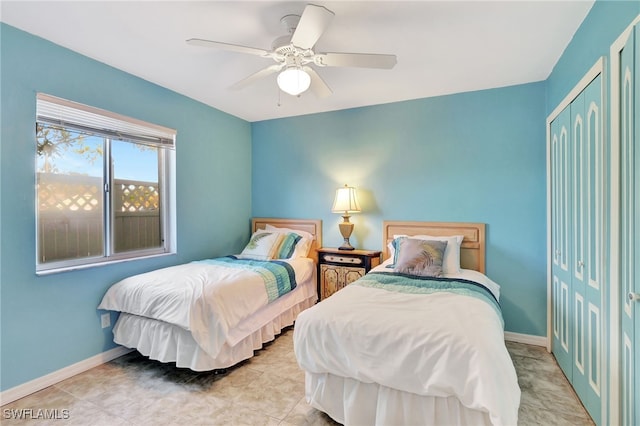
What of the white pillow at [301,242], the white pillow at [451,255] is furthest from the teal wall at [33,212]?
the white pillow at [451,255]

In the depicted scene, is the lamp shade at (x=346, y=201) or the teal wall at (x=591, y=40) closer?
the teal wall at (x=591, y=40)

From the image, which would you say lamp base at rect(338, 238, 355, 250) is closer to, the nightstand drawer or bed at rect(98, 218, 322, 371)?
the nightstand drawer


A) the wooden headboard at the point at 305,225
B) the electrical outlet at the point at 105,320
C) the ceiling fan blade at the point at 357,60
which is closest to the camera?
the ceiling fan blade at the point at 357,60

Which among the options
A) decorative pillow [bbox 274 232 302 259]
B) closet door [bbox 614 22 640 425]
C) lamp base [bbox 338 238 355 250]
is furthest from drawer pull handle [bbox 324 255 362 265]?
closet door [bbox 614 22 640 425]

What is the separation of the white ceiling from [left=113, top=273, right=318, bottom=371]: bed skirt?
2172 millimetres

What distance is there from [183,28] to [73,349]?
2.59 metres

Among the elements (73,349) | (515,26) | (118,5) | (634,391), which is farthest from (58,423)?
(515,26)

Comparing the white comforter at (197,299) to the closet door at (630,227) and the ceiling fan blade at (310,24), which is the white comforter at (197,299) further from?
the closet door at (630,227)

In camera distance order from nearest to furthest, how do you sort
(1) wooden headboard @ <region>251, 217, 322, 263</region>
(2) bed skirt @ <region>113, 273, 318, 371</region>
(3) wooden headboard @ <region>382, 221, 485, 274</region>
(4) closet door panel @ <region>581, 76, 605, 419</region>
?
(4) closet door panel @ <region>581, 76, 605, 419</region> < (2) bed skirt @ <region>113, 273, 318, 371</region> < (3) wooden headboard @ <region>382, 221, 485, 274</region> < (1) wooden headboard @ <region>251, 217, 322, 263</region>

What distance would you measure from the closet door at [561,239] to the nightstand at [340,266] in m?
1.65

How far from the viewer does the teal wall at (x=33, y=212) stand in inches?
81.1

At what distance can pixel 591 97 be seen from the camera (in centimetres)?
179

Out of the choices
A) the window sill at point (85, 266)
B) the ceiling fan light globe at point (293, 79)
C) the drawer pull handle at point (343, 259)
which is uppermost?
the ceiling fan light globe at point (293, 79)

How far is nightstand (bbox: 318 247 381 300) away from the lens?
3.42 metres
